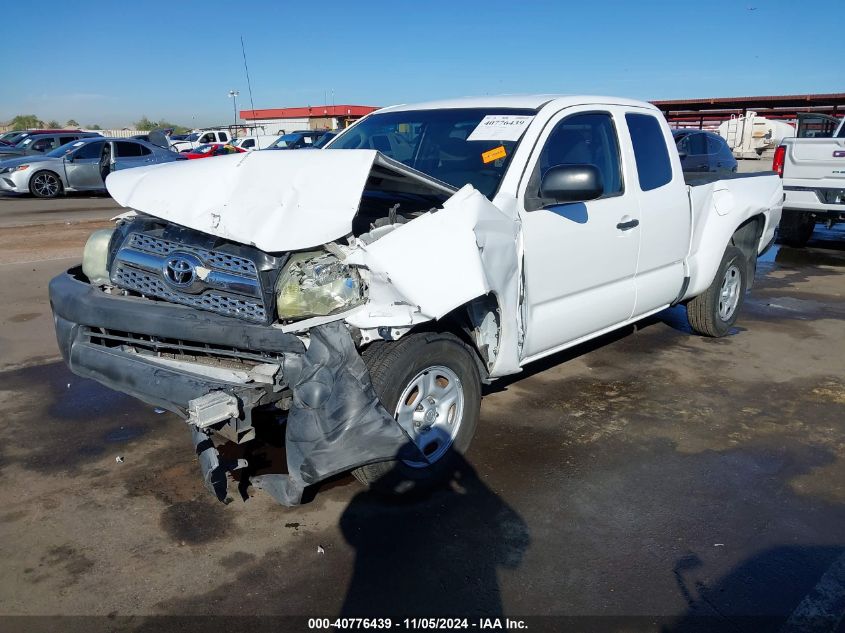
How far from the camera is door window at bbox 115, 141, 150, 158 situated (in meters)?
18.2

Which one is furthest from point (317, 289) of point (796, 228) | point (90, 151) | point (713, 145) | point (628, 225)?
point (90, 151)

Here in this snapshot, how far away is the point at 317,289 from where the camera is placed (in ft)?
10.3

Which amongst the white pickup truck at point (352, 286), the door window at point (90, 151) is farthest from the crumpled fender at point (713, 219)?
the door window at point (90, 151)

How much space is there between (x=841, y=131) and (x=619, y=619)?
11.1 meters

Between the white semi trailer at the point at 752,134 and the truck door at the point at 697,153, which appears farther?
the white semi trailer at the point at 752,134

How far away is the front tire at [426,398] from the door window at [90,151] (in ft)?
58.5

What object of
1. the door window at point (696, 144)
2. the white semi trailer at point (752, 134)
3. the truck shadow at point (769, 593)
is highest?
the door window at point (696, 144)

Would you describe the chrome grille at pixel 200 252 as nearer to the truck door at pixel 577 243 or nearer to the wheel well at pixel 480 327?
→ the wheel well at pixel 480 327

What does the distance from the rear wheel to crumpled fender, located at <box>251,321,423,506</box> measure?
1806cm

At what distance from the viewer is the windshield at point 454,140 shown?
4.16 metres

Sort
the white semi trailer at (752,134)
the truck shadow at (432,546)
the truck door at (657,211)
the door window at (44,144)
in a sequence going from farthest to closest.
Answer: the white semi trailer at (752,134)
the door window at (44,144)
the truck door at (657,211)
the truck shadow at (432,546)

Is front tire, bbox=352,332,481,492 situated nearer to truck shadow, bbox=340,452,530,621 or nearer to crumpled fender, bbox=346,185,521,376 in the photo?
truck shadow, bbox=340,452,530,621

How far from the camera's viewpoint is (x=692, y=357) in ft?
19.5

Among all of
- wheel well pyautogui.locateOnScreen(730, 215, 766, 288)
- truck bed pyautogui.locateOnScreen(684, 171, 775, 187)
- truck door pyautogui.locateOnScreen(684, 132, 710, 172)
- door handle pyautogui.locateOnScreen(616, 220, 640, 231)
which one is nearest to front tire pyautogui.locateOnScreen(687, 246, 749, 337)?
wheel well pyautogui.locateOnScreen(730, 215, 766, 288)
